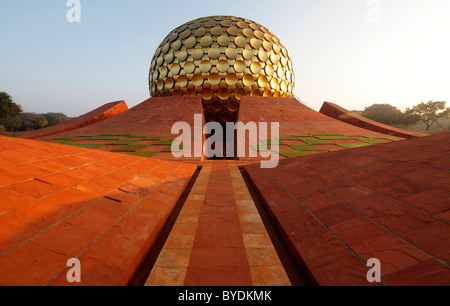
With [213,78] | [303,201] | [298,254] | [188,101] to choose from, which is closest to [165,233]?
[298,254]

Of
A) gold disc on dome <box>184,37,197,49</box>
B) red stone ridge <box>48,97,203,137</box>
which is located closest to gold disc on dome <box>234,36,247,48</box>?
gold disc on dome <box>184,37,197,49</box>

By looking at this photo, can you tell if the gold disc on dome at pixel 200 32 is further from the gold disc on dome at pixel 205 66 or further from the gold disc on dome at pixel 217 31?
the gold disc on dome at pixel 205 66

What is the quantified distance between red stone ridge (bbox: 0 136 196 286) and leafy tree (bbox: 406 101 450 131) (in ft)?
180

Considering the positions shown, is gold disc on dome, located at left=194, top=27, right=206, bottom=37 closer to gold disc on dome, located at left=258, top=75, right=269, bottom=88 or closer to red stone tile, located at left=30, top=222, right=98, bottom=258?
gold disc on dome, located at left=258, top=75, right=269, bottom=88

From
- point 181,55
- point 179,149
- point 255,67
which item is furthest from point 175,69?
point 179,149

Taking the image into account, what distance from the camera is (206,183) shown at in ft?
→ 19.3

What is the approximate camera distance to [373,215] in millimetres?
2832

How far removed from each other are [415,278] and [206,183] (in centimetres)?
463

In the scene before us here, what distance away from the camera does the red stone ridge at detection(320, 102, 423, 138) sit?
1490 centimetres

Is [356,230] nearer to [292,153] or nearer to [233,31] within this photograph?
[292,153]

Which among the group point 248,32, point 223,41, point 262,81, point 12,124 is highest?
point 248,32

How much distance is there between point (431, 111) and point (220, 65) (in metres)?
47.2

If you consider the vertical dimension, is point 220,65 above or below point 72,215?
above

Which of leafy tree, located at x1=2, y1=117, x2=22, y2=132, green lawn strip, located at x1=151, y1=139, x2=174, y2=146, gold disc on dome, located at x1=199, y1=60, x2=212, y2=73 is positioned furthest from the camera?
leafy tree, located at x1=2, y1=117, x2=22, y2=132
